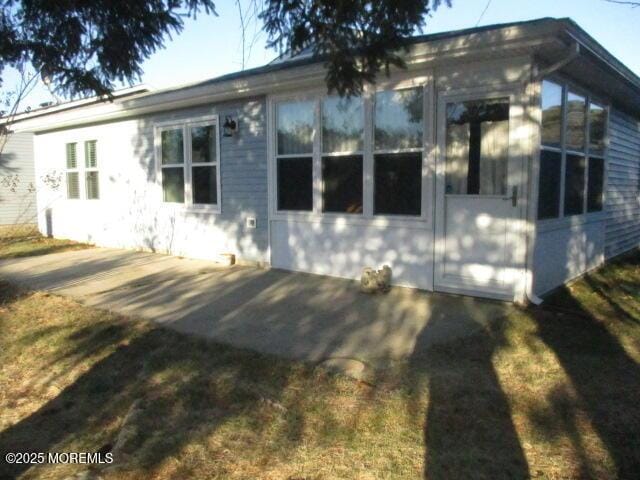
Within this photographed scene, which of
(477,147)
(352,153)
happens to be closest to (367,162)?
(352,153)

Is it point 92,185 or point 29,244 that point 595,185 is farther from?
point 29,244

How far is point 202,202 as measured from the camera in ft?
29.5

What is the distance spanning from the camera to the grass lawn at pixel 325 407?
2.85 m

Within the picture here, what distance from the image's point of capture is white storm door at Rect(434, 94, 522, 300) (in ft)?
18.3

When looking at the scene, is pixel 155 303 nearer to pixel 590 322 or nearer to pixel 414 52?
pixel 414 52

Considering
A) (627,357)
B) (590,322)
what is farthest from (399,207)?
(627,357)

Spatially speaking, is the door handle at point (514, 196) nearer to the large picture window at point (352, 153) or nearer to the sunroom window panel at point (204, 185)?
the large picture window at point (352, 153)

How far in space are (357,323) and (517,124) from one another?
2.70m

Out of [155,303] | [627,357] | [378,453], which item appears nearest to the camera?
[378,453]

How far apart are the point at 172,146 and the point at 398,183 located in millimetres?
4817

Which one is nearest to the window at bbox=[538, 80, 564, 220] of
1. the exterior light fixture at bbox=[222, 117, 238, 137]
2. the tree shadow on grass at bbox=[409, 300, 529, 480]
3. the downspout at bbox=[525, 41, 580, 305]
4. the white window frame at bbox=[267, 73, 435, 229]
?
the downspout at bbox=[525, 41, 580, 305]

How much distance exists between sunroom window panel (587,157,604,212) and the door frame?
284 cm

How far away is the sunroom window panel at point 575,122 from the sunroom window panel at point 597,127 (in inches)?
15.8

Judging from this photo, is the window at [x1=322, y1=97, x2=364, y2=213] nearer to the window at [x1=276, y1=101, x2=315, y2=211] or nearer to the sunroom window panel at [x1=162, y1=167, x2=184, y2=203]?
the window at [x1=276, y1=101, x2=315, y2=211]
